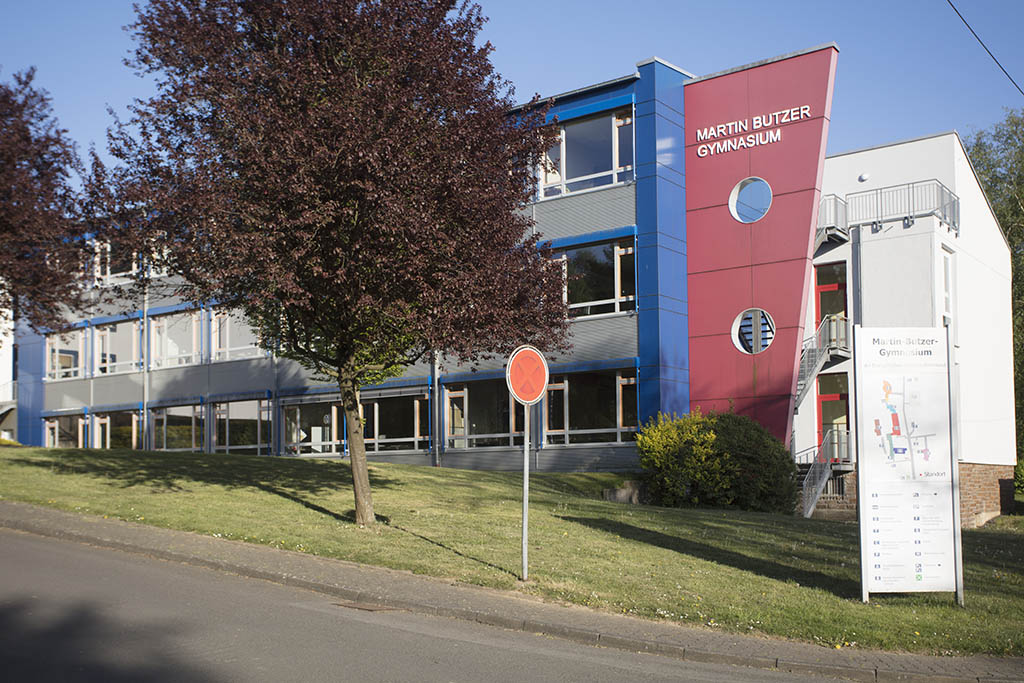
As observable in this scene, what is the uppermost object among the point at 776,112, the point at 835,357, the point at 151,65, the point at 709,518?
the point at 776,112

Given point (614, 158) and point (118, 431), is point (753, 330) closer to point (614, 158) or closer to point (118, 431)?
point (614, 158)

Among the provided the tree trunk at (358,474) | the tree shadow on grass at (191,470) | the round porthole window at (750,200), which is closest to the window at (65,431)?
the tree shadow on grass at (191,470)

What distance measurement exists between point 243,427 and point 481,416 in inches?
424

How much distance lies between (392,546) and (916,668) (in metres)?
6.88

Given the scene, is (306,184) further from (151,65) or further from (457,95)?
(151,65)

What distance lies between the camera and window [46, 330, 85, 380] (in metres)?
42.6

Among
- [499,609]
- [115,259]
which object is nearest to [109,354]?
[115,259]

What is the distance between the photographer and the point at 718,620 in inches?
369

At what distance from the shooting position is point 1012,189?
42.9 metres

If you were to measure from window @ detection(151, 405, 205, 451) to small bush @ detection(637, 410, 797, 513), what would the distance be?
20622 mm

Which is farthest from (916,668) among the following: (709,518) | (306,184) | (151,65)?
(151,65)

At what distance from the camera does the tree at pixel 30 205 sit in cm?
2102

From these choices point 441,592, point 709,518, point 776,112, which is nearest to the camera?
point 441,592

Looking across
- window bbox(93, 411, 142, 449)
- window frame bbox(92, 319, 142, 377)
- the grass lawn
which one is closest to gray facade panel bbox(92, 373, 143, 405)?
window frame bbox(92, 319, 142, 377)
